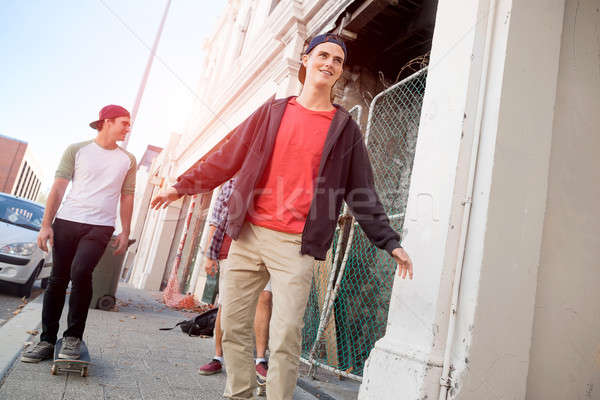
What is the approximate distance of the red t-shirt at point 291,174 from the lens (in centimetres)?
213

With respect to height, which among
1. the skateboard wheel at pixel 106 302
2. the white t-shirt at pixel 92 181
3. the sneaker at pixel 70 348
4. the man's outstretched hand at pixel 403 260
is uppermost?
the white t-shirt at pixel 92 181

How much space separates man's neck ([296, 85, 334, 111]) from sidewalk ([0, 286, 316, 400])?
200 cm

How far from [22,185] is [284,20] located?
57368 mm

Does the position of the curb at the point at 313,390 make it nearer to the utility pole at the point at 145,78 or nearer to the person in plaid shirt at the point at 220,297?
the person in plaid shirt at the point at 220,297

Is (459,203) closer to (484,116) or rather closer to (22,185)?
(484,116)

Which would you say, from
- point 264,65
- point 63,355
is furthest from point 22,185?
point 63,355

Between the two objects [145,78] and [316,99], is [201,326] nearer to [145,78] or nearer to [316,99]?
[316,99]

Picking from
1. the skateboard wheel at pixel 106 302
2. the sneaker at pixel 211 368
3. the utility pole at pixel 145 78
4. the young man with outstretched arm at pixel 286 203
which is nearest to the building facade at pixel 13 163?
the utility pole at pixel 145 78

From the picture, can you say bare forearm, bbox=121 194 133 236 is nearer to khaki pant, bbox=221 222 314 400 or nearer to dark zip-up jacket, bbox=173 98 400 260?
dark zip-up jacket, bbox=173 98 400 260

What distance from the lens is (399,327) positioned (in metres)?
2.73

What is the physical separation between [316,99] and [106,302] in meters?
5.85

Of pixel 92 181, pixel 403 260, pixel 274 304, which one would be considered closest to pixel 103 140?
pixel 92 181

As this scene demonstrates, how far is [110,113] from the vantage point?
3.43 meters

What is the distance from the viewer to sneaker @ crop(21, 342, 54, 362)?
9.72 ft
